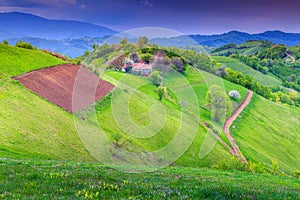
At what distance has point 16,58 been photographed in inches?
2559

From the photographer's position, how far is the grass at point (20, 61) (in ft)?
182

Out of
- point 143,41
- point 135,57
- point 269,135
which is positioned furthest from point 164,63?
point 269,135

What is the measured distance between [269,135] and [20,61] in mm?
77500

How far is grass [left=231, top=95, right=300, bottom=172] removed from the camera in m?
73.2

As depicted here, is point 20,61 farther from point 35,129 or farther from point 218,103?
point 218,103

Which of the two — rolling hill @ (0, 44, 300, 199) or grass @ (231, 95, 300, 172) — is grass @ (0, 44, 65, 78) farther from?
grass @ (231, 95, 300, 172)

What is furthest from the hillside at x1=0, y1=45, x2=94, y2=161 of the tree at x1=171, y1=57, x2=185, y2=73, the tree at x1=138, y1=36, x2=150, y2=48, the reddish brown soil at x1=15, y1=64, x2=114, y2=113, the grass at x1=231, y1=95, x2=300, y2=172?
the grass at x1=231, y1=95, x2=300, y2=172

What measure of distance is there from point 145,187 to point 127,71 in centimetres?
1255

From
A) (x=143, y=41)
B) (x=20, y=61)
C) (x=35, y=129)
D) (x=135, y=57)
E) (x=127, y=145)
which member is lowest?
(x=127, y=145)

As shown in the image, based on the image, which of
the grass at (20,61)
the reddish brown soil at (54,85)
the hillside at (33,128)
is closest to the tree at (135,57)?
the hillside at (33,128)

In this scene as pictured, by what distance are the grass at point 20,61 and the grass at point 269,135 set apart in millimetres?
54346

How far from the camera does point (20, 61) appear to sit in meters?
63.7

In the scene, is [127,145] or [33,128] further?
[33,128]

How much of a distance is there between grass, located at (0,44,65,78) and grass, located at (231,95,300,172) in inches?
2140
